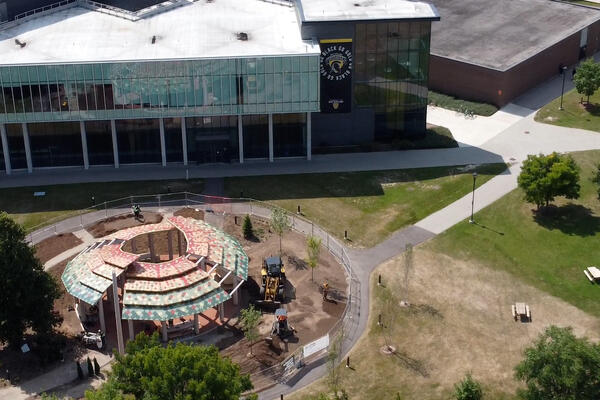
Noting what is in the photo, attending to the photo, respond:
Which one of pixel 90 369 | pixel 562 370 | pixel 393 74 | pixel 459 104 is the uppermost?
pixel 393 74

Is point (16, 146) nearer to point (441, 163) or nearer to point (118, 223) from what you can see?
point (118, 223)

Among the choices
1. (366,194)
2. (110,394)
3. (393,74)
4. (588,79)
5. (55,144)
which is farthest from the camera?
(588,79)

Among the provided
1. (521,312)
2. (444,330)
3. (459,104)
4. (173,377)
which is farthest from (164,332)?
(459,104)

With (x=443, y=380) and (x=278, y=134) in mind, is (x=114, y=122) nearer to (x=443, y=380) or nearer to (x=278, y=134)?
(x=278, y=134)

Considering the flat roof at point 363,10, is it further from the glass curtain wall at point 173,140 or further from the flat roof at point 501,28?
the glass curtain wall at point 173,140

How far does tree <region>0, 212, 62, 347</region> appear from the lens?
63219 millimetres

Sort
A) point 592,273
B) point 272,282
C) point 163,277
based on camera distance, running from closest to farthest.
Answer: point 163,277 < point 272,282 < point 592,273

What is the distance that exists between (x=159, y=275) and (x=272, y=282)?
10.1m

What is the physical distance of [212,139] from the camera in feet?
322

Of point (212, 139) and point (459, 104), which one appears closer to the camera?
point (212, 139)

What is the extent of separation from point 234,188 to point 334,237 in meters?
14.7

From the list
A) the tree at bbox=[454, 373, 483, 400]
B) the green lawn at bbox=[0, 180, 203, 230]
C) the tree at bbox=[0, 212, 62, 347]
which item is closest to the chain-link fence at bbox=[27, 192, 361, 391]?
the green lawn at bbox=[0, 180, 203, 230]

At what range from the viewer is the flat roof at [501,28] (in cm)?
11556

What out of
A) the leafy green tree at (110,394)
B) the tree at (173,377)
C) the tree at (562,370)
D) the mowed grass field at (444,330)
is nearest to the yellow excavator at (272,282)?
the mowed grass field at (444,330)
